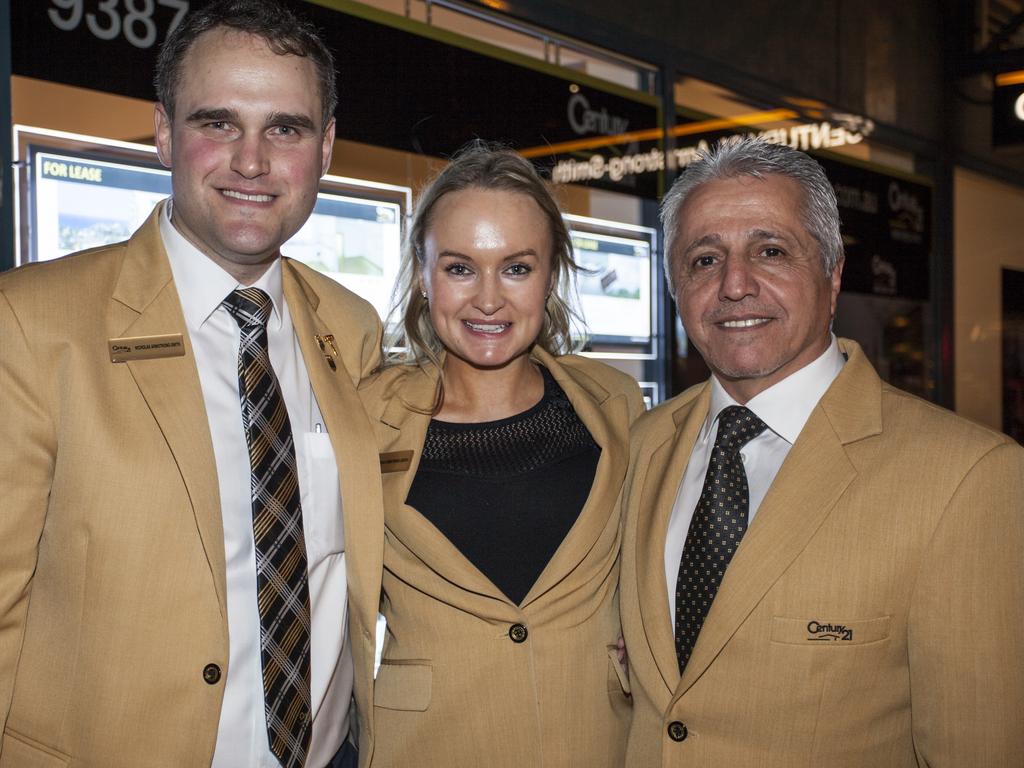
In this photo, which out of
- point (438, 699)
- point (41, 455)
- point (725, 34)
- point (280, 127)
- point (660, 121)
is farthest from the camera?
point (725, 34)

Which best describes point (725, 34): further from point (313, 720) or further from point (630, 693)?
point (313, 720)

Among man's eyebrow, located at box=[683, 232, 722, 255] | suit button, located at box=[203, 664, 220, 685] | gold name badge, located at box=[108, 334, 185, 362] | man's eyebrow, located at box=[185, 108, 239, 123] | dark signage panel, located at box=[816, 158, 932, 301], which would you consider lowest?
suit button, located at box=[203, 664, 220, 685]

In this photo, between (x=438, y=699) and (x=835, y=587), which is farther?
(x=438, y=699)

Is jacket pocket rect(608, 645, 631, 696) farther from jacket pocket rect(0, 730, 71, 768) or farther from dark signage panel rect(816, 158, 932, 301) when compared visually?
Result: dark signage panel rect(816, 158, 932, 301)

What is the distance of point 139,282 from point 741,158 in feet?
4.10

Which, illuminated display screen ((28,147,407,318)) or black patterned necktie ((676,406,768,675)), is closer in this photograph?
black patterned necktie ((676,406,768,675))

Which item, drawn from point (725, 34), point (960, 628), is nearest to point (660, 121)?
point (725, 34)

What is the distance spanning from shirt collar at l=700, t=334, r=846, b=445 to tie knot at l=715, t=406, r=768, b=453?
0.05 feet

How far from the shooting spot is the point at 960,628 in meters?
1.67

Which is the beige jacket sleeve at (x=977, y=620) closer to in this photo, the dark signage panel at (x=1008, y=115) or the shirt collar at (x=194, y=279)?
the shirt collar at (x=194, y=279)

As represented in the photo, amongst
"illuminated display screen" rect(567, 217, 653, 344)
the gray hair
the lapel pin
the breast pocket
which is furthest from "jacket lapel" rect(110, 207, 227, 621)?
"illuminated display screen" rect(567, 217, 653, 344)

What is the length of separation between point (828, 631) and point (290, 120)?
4.66 feet

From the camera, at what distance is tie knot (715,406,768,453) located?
1.98 metres

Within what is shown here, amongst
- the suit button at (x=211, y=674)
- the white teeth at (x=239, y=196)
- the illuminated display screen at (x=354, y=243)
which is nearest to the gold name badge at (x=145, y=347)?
the white teeth at (x=239, y=196)
